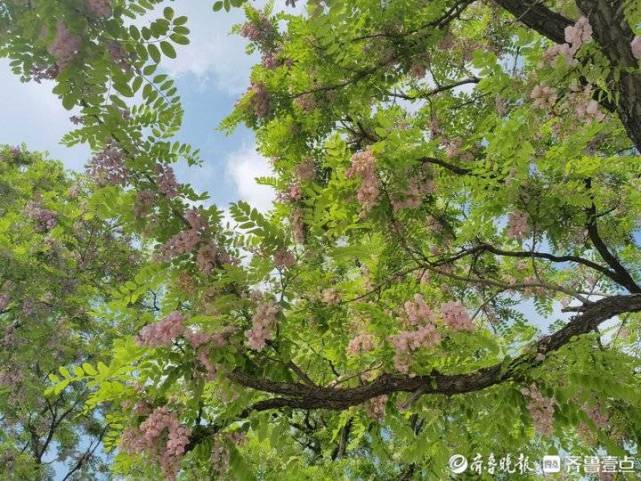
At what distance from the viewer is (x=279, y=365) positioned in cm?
368

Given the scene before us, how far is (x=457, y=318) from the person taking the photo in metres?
3.47

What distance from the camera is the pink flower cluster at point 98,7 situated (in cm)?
222

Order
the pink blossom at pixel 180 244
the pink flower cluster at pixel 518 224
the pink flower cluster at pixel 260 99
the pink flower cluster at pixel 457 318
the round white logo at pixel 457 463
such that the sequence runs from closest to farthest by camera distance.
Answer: the pink flower cluster at pixel 457 318 → the pink blossom at pixel 180 244 → the pink flower cluster at pixel 518 224 → the round white logo at pixel 457 463 → the pink flower cluster at pixel 260 99

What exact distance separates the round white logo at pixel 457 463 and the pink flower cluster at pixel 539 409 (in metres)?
1.51

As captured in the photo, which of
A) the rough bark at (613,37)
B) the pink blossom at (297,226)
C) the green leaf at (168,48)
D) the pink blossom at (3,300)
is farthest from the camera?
the pink blossom at (3,300)

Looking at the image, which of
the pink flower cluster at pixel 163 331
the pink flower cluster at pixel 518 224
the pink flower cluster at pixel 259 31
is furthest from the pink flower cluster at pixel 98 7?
the pink flower cluster at pixel 259 31

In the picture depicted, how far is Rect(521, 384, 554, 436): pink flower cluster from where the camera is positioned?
11.8ft

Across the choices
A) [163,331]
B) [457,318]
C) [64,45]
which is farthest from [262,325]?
[64,45]

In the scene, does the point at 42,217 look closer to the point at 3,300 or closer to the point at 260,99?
the point at 3,300

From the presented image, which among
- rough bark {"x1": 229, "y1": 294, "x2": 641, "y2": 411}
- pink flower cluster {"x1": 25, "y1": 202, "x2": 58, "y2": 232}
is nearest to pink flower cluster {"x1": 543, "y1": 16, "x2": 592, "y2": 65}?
rough bark {"x1": 229, "y1": 294, "x2": 641, "y2": 411}

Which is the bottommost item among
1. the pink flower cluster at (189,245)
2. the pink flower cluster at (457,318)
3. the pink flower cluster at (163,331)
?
the pink flower cluster at (457,318)

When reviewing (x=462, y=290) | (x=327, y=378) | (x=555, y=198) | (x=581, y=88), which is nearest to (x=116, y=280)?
(x=327, y=378)

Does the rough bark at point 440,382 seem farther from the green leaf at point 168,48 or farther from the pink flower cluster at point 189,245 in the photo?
the green leaf at point 168,48

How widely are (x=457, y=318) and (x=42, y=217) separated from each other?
9.60 m
